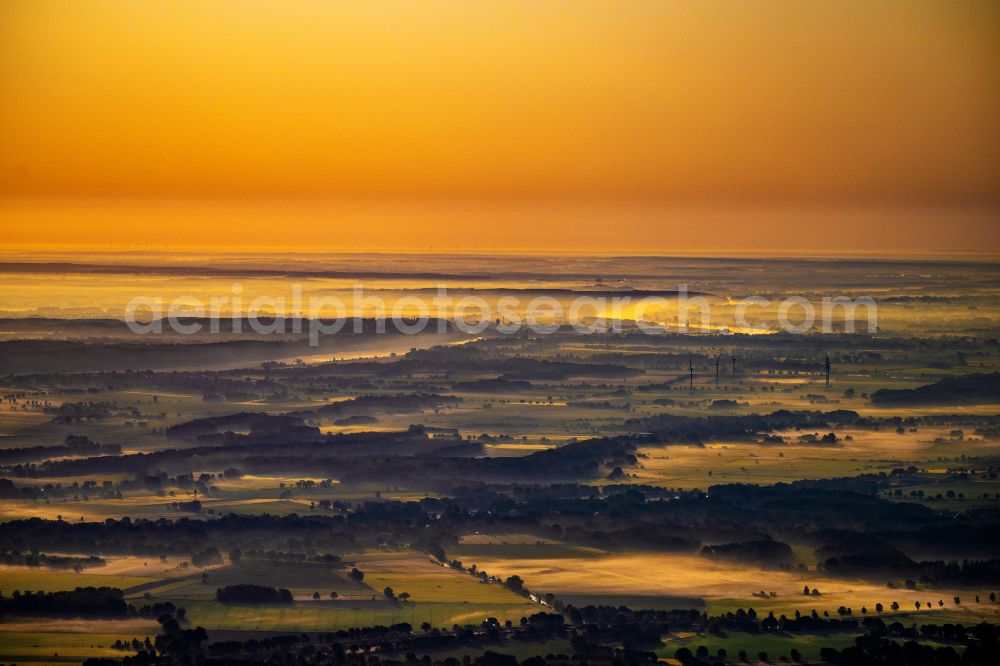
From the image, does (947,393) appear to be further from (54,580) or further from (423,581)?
(54,580)

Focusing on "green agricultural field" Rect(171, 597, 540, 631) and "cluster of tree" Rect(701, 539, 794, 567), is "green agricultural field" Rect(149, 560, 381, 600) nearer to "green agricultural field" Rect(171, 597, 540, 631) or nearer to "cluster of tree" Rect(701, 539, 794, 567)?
"green agricultural field" Rect(171, 597, 540, 631)

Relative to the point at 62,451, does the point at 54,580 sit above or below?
below

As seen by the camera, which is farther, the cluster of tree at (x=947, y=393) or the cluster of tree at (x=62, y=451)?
the cluster of tree at (x=947, y=393)

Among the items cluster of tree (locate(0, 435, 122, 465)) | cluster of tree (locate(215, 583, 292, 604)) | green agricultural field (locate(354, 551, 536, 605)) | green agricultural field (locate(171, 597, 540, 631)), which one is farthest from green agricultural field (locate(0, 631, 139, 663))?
cluster of tree (locate(0, 435, 122, 465))

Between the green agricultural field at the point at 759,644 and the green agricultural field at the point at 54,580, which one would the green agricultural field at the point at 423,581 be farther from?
the green agricultural field at the point at 54,580

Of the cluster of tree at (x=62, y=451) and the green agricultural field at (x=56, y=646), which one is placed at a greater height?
the cluster of tree at (x=62, y=451)

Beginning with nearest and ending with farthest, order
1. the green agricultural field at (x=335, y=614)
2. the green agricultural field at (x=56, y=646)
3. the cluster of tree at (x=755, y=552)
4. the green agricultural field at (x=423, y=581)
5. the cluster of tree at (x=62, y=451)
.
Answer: the green agricultural field at (x=56, y=646)
the green agricultural field at (x=335, y=614)
the green agricultural field at (x=423, y=581)
the cluster of tree at (x=755, y=552)
the cluster of tree at (x=62, y=451)

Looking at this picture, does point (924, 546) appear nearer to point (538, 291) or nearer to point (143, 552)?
point (143, 552)

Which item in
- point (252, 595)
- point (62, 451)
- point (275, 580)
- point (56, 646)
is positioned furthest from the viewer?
point (62, 451)

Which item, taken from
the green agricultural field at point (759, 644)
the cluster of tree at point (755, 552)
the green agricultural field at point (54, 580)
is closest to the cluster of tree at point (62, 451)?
the green agricultural field at point (54, 580)

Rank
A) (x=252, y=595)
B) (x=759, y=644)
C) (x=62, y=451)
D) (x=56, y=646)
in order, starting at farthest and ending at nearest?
(x=62, y=451)
(x=252, y=595)
(x=759, y=644)
(x=56, y=646)

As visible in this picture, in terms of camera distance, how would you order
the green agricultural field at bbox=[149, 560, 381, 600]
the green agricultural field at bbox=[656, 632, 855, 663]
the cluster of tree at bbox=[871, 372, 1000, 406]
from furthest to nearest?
the cluster of tree at bbox=[871, 372, 1000, 406] < the green agricultural field at bbox=[149, 560, 381, 600] < the green agricultural field at bbox=[656, 632, 855, 663]

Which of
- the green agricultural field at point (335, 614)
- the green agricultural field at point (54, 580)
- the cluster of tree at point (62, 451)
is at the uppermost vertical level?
the cluster of tree at point (62, 451)

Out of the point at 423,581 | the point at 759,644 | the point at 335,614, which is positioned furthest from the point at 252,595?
the point at 759,644
